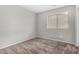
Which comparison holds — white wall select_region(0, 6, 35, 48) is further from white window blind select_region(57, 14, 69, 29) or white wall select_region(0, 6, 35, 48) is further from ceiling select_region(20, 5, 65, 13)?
white window blind select_region(57, 14, 69, 29)

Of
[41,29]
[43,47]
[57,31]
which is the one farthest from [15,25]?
[57,31]

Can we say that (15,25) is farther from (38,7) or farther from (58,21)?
(58,21)

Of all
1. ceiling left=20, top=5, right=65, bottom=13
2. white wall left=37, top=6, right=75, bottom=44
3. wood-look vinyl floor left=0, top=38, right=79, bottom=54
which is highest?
ceiling left=20, top=5, right=65, bottom=13

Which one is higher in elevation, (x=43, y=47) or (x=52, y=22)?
(x=52, y=22)

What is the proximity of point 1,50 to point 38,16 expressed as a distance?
0.84 m

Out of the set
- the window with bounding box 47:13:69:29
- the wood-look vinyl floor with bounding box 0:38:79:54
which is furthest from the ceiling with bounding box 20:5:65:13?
the wood-look vinyl floor with bounding box 0:38:79:54

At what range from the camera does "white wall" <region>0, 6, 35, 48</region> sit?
3.39ft

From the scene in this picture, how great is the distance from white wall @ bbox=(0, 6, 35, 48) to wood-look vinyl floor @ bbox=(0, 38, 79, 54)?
0.36 ft

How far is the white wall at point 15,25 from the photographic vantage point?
40.7 inches

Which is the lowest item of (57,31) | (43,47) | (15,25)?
(43,47)

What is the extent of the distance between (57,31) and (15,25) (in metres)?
0.73

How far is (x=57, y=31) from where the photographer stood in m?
1.12

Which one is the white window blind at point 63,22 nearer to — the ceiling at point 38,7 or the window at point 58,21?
the window at point 58,21

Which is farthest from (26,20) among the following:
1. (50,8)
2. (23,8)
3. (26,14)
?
(50,8)
